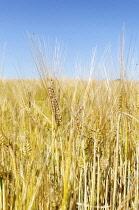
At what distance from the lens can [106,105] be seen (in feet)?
3.27

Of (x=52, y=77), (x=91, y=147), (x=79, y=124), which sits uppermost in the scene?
(x=52, y=77)

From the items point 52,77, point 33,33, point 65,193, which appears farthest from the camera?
point 52,77

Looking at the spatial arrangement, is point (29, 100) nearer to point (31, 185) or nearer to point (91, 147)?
point (91, 147)

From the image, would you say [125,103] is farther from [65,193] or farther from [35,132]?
[65,193]

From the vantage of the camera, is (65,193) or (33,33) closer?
(65,193)

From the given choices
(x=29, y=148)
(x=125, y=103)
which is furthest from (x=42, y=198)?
(x=125, y=103)

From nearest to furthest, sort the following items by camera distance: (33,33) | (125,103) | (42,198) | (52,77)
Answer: (42,198) → (33,33) → (52,77) → (125,103)

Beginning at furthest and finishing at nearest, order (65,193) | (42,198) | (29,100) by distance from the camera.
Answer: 1. (29,100)
2. (42,198)
3. (65,193)

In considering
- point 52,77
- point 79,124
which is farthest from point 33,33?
point 79,124

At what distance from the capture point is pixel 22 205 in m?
0.68

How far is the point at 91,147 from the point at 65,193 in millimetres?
406

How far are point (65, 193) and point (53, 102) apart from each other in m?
0.36

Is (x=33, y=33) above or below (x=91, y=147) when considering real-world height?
above

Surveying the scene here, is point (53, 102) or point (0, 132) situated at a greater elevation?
point (53, 102)
